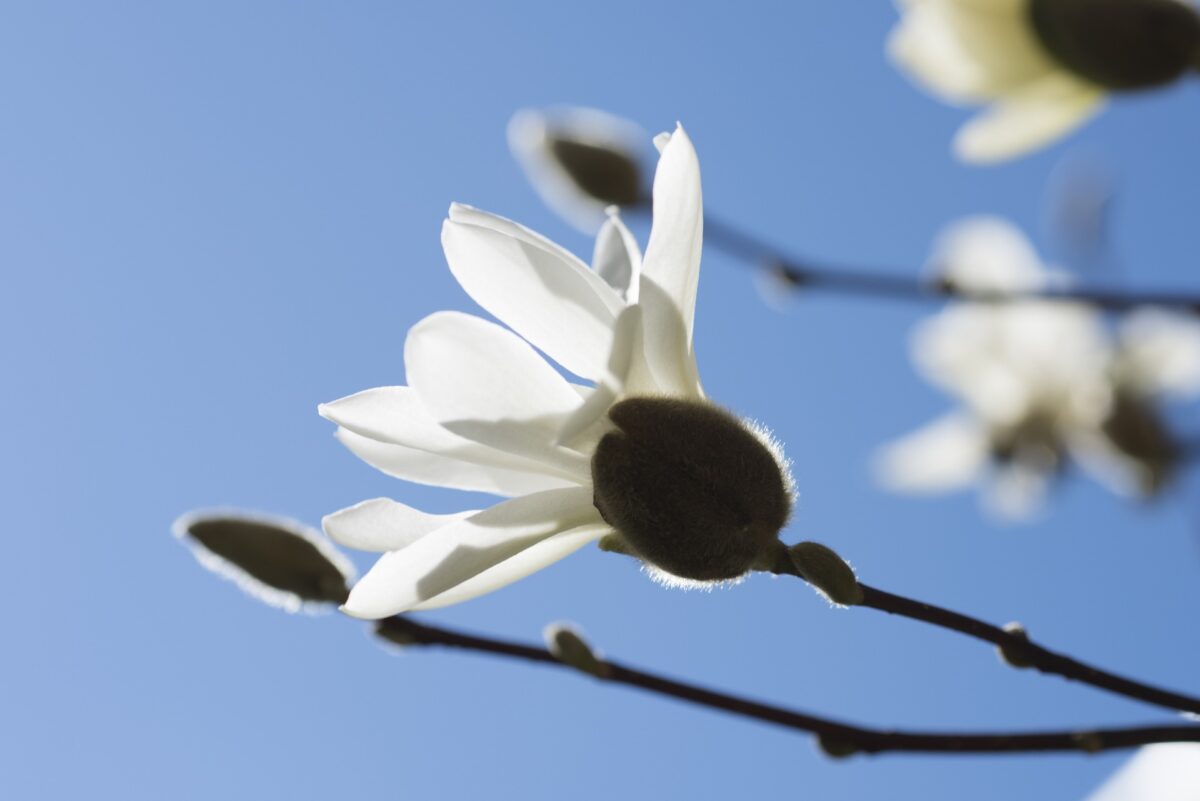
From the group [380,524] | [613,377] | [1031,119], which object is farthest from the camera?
[1031,119]

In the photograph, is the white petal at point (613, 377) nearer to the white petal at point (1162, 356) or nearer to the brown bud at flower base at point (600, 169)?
the brown bud at flower base at point (600, 169)

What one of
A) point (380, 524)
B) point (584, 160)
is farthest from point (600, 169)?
point (380, 524)

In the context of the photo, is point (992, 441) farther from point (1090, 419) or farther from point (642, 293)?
point (642, 293)

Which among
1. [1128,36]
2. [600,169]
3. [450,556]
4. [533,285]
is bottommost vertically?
[450,556]

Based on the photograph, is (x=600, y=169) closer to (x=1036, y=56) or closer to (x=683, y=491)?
(x=1036, y=56)

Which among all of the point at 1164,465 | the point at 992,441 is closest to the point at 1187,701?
the point at 1164,465

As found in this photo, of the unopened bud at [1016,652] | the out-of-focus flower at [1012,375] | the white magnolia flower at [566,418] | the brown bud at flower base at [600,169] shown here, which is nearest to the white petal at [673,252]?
the white magnolia flower at [566,418]

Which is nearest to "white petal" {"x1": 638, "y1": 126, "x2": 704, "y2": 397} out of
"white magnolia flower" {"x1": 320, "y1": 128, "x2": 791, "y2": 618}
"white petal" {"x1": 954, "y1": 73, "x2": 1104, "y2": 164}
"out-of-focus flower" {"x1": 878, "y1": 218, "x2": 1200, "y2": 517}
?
"white magnolia flower" {"x1": 320, "y1": 128, "x2": 791, "y2": 618}

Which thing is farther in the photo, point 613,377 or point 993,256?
point 993,256
